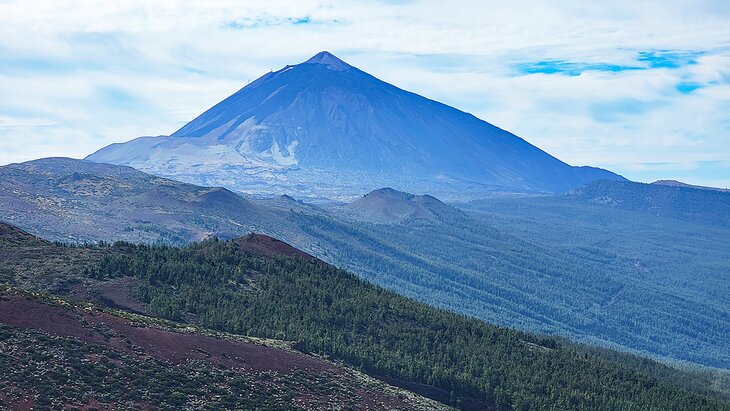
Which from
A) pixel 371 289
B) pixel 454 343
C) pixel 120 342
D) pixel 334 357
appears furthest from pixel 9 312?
pixel 371 289

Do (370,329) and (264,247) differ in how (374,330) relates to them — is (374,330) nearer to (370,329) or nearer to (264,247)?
(370,329)

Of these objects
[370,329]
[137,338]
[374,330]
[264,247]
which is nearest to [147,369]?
[137,338]

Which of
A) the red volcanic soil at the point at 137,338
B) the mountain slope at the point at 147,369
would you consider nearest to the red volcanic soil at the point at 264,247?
the mountain slope at the point at 147,369

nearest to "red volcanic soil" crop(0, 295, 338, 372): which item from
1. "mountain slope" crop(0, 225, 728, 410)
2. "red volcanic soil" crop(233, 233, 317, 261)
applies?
"mountain slope" crop(0, 225, 728, 410)

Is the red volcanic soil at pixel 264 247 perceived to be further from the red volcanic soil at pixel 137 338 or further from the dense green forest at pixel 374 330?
the red volcanic soil at pixel 137 338

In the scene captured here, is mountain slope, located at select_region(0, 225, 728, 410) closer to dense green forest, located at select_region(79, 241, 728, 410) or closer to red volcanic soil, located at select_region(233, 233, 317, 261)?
dense green forest, located at select_region(79, 241, 728, 410)

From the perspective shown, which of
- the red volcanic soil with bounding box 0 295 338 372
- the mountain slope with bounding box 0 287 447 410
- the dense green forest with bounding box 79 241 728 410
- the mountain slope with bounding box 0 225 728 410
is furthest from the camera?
the dense green forest with bounding box 79 241 728 410
